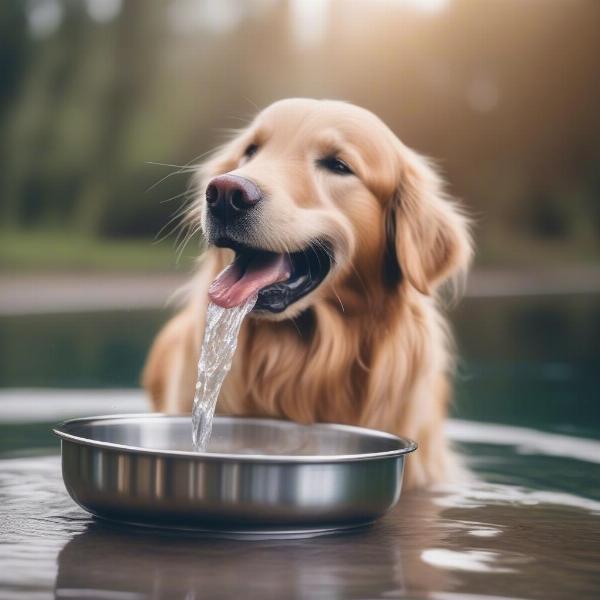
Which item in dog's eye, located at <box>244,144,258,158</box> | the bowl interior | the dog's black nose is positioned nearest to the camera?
the dog's black nose

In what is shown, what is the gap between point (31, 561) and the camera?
1925 mm

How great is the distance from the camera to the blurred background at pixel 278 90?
14812mm

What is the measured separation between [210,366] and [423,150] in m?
Result: 11.5

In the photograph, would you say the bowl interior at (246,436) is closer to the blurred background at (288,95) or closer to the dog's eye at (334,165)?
the dog's eye at (334,165)

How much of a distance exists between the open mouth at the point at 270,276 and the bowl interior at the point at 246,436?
0.29 m

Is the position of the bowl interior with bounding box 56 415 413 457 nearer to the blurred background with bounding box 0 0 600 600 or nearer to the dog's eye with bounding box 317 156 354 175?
the dog's eye with bounding box 317 156 354 175

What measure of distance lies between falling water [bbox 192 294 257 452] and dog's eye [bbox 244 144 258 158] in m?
0.40

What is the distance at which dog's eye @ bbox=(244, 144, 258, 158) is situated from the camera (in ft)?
8.99

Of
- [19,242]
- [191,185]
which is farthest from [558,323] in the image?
[191,185]

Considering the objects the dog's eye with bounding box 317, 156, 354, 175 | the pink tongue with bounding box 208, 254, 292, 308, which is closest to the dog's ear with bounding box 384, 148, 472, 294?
the dog's eye with bounding box 317, 156, 354, 175

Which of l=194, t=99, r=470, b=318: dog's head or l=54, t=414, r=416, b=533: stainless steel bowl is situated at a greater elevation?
l=194, t=99, r=470, b=318: dog's head

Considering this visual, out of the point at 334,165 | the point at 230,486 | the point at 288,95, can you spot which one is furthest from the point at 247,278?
the point at 288,95

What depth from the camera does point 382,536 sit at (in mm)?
2232

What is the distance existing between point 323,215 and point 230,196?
10.3 inches
